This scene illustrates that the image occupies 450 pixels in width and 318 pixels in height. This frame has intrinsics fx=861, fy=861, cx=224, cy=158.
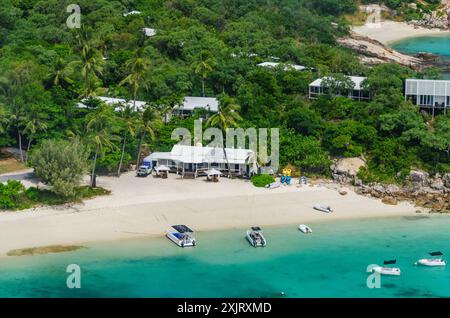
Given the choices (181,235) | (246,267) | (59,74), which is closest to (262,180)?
(181,235)

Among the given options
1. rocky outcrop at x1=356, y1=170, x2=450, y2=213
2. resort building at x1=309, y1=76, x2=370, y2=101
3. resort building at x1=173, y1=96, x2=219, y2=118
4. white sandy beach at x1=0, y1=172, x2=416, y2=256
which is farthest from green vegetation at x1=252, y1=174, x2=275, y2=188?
resort building at x1=309, y1=76, x2=370, y2=101

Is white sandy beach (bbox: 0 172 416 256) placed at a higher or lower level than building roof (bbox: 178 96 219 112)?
lower

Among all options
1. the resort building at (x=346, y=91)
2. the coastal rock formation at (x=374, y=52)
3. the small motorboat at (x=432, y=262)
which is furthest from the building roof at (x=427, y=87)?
the coastal rock formation at (x=374, y=52)

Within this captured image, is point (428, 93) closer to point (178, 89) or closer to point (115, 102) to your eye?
point (178, 89)

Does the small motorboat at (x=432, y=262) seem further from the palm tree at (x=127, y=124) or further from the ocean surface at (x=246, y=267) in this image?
the palm tree at (x=127, y=124)

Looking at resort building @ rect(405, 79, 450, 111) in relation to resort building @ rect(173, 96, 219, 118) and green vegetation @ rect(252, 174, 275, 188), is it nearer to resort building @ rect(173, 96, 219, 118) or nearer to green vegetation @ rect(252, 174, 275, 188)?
resort building @ rect(173, 96, 219, 118)
